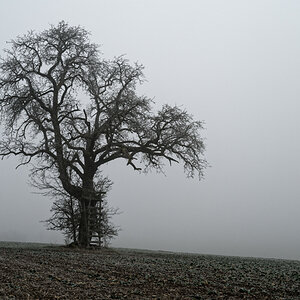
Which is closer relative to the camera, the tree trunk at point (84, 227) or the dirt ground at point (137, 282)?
the dirt ground at point (137, 282)

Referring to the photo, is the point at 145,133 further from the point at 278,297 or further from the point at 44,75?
the point at 278,297

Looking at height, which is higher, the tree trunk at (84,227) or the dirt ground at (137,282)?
the tree trunk at (84,227)

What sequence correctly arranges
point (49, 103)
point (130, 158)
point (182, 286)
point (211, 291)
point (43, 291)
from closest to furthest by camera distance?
point (43, 291), point (211, 291), point (182, 286), point (130, 158), point (49, 103)

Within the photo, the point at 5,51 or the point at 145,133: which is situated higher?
the point at 5,51

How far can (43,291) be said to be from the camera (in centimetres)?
1023

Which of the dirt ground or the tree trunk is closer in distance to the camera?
the dirt ground

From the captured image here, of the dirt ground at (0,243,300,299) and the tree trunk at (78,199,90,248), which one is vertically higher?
the tree trunk at (78,199,90,248)

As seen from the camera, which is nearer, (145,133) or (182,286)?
(182,286)

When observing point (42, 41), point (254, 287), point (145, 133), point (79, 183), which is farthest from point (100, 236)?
point (254, 287)

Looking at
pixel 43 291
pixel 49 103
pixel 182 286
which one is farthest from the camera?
pixel 49 103

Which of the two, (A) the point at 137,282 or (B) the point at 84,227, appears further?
(B) the point at 84,227

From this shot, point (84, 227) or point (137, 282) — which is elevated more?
point (84, 227)

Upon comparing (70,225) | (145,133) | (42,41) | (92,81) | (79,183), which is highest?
(42,41)

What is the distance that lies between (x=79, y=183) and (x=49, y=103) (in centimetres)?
622
